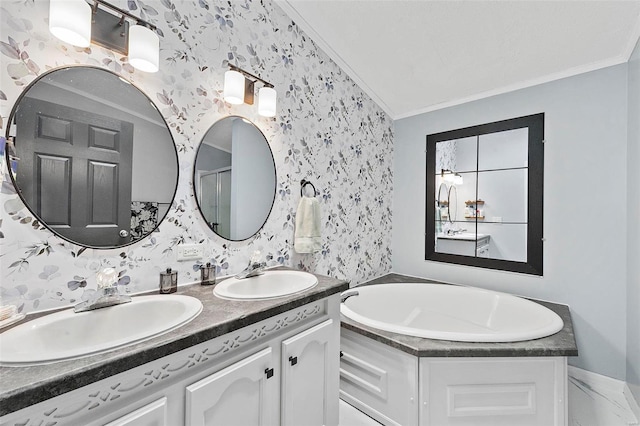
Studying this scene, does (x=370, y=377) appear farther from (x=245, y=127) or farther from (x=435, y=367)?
(x=245, y=127)

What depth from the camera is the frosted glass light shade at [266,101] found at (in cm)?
173

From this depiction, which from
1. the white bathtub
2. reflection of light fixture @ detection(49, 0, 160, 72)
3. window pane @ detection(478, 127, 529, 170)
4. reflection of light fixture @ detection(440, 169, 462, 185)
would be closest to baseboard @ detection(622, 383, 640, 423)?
the white bathtub

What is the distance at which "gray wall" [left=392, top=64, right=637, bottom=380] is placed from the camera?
202cm

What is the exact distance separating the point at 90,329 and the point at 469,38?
8.93ft

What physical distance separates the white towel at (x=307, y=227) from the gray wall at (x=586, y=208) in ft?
5.83

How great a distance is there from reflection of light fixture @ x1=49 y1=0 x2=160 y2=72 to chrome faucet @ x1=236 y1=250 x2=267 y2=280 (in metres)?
1.05

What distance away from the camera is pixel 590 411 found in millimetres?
1788

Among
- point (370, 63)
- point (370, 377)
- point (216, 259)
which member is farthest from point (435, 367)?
point (370, 63)

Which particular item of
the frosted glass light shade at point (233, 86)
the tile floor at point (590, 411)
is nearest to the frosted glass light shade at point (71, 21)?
the frosted glass light shade at point (233, 86)

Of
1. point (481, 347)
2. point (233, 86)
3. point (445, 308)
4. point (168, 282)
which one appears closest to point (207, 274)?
point (168, 282)

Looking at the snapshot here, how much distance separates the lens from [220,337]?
1010 mm

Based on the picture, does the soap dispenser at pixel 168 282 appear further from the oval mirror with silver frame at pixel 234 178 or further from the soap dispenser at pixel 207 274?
the oval mirror with silver frame at pixel 234 178

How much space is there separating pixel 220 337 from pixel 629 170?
9.05 feet

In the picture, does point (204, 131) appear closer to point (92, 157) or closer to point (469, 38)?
point (92, 157)
